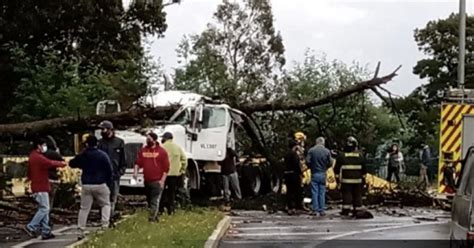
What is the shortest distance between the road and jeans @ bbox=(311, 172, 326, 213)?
0.31 m

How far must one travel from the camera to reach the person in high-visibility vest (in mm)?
21328

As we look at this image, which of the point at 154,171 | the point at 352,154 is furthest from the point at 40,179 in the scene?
the point at 352,154

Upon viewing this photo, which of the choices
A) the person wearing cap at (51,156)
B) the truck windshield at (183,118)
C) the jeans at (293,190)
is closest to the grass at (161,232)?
the person wearing cap at (51,156)

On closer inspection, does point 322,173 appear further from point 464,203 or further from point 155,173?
point 464,203

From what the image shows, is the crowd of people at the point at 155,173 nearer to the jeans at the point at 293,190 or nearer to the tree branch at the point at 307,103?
the jeans at the point at 293,190

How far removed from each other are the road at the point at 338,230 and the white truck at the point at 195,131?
2003mm

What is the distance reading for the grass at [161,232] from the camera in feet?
45.4

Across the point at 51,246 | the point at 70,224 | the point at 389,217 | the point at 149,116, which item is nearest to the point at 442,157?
the point at 389,217

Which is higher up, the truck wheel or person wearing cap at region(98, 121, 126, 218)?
person wearing cap at region(98, 121, 126, 218)

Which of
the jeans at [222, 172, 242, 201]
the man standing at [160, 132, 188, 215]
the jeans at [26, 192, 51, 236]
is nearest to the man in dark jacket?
the jeans at [26, 192, 51, 236]

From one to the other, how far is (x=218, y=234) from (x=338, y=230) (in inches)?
128

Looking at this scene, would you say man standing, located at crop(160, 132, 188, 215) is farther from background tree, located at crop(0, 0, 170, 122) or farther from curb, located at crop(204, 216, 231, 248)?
background tree, located at crop(0, 0, 170, 122)

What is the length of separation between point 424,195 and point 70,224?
10.1 m

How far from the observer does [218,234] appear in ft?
54.3
